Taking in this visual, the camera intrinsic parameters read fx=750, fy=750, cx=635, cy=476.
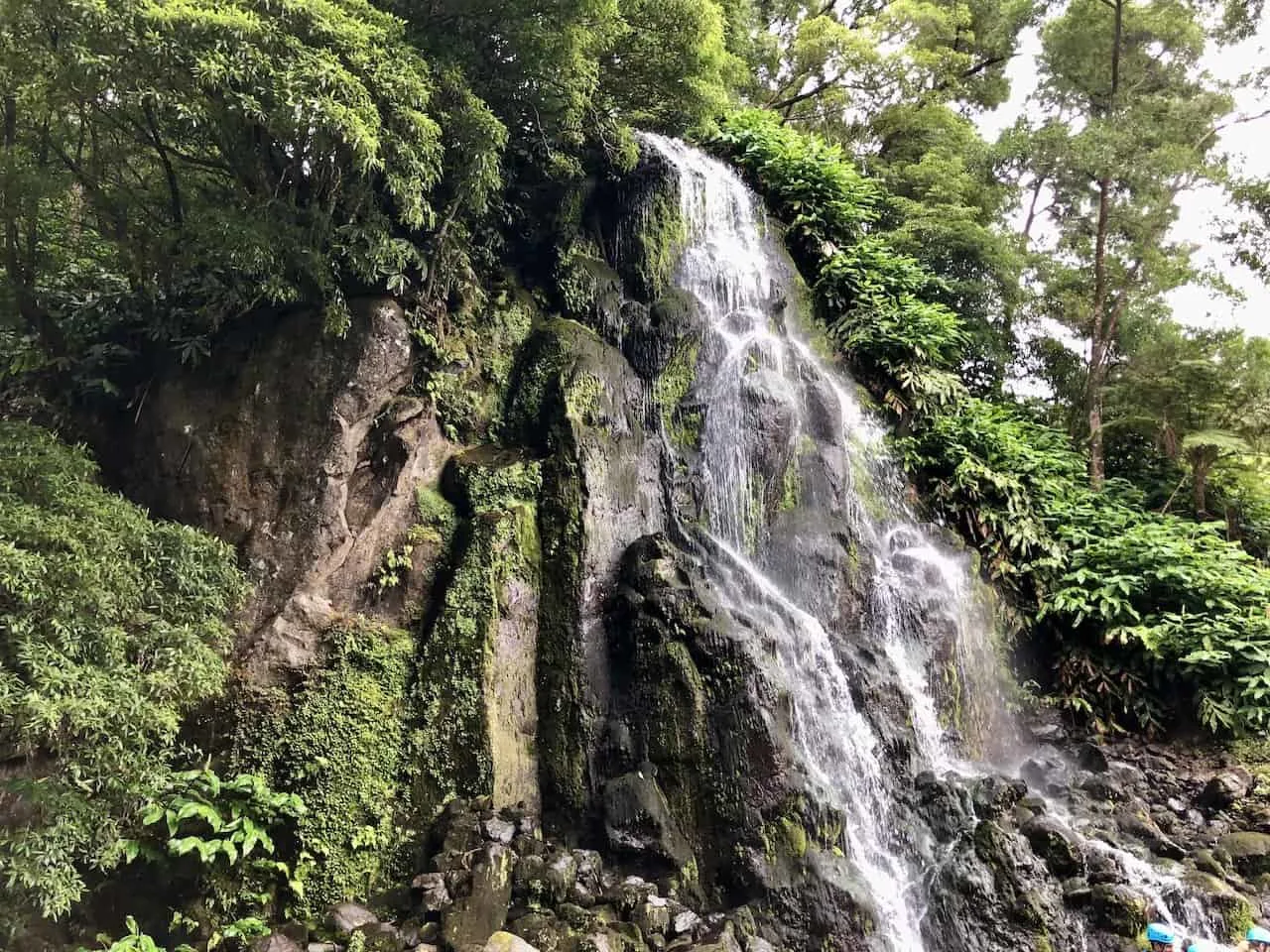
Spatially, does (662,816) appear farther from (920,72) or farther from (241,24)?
(920,72)

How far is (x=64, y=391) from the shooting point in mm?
7398

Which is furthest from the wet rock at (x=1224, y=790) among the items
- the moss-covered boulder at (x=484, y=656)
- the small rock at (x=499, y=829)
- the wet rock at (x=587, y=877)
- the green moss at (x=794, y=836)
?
the small rock at (x=499, y=829)

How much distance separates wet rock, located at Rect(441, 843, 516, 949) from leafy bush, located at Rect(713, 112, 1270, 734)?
7.54 metres

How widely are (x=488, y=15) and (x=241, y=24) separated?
9.26 ft

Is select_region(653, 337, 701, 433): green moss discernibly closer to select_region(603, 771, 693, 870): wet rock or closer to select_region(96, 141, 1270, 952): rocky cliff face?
select_region(96, 141, 1270, 952): rocky cliff face

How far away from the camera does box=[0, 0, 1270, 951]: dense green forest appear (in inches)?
207

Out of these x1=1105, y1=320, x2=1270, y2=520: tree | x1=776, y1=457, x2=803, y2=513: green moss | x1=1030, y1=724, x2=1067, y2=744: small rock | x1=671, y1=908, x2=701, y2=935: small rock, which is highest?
x1=1105, y1=320, x2=1270, y2=520: tree

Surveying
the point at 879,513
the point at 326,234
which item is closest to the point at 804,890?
the point at 879,513

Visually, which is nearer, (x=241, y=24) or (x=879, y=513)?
(x=241, y=24)

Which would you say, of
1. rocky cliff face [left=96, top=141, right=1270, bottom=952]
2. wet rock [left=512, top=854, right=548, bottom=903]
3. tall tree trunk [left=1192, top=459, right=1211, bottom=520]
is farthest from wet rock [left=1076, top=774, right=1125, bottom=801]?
wet rock [left=512, top=854, right=548, bottom=903]

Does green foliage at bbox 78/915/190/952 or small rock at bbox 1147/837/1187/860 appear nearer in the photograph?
green foliage at bbox 78/915/190/952

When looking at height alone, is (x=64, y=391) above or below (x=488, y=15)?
below

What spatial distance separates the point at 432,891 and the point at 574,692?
6.80ft

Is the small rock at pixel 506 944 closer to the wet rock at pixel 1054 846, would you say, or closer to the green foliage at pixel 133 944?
the green foliage at pixel 133 944
